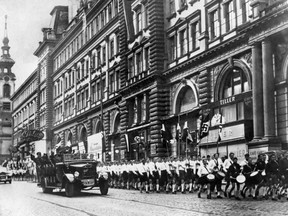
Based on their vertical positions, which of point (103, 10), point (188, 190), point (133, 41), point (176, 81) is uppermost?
point (103, 10)

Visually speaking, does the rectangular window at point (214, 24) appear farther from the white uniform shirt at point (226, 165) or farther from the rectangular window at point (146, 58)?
the white uniform shirt at point (226, 165)

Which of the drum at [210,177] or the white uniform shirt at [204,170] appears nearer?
the drum at [210,177]

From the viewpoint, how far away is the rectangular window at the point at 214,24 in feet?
128

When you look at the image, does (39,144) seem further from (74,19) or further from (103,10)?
(74,19)

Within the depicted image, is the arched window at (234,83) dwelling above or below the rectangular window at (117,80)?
below

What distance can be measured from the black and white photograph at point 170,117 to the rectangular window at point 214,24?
0.08 m

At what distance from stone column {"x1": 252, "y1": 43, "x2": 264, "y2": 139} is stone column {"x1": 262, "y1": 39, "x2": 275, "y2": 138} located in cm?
63

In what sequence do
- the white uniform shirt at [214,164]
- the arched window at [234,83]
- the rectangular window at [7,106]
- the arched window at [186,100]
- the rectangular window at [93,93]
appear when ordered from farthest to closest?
1. the rectangular window at [7,106]
2. the rectangular window at [93,93]
3. the arched window at [186,100]
4. the arched window at [234,83]
5. the white uniform shirt at [214,164]

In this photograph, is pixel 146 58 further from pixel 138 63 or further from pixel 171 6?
pixel 171 6

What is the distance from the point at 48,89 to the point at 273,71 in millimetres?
56377

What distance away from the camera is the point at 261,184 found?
2262 centimetres

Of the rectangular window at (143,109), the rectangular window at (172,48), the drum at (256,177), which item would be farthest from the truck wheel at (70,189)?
the rectangular window at (143,109)

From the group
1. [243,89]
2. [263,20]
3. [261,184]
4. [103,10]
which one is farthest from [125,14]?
[261,184]

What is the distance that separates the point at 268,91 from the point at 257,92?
3.62 ft
